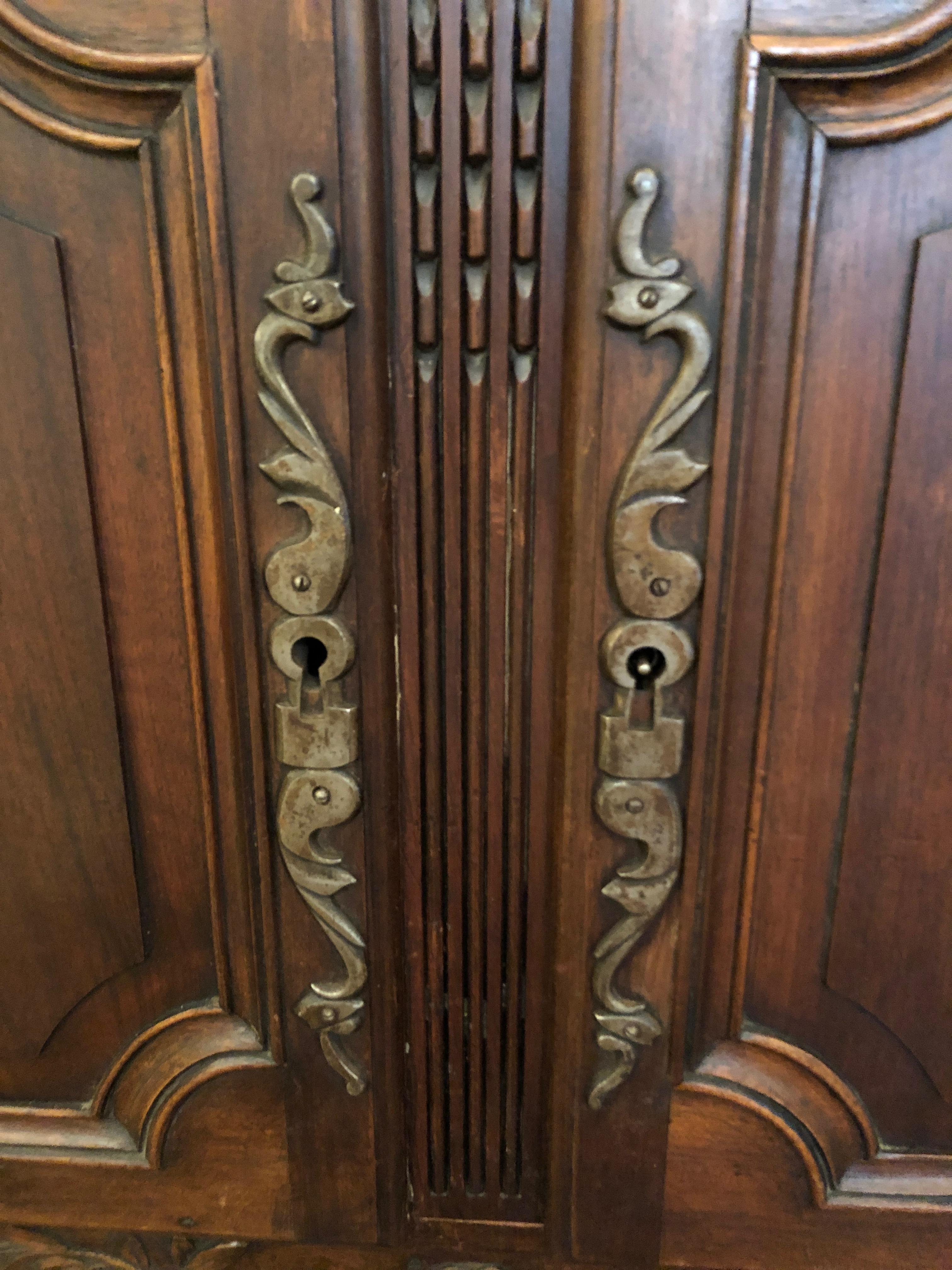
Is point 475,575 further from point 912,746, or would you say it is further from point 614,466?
point 912,746

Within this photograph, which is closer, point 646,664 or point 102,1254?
point 646,664

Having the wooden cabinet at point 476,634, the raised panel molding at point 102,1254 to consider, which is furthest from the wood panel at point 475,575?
the raised panel molding at point 102,1254

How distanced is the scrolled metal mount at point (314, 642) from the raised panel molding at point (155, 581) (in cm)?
2

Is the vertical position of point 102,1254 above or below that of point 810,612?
below

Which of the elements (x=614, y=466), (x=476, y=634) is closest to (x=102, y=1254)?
(x=476, y=634)

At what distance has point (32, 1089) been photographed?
0.53m

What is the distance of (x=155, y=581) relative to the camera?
17.4 inches

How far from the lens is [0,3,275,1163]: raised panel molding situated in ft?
1.26

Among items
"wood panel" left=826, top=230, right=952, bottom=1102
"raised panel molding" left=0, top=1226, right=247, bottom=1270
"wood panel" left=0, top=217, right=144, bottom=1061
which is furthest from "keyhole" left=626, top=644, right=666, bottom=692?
"raised panel molding" left=0, top=1226, right=247, bottom=1270

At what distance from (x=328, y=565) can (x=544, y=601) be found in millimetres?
117

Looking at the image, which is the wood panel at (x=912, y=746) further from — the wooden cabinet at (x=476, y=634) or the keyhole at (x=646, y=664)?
the keyhole at (x=646, y=664)

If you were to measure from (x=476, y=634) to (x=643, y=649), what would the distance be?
90 millimetres

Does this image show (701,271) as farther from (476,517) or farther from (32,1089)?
(32,1089)

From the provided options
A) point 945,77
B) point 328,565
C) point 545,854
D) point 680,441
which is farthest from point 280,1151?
point 945,77
